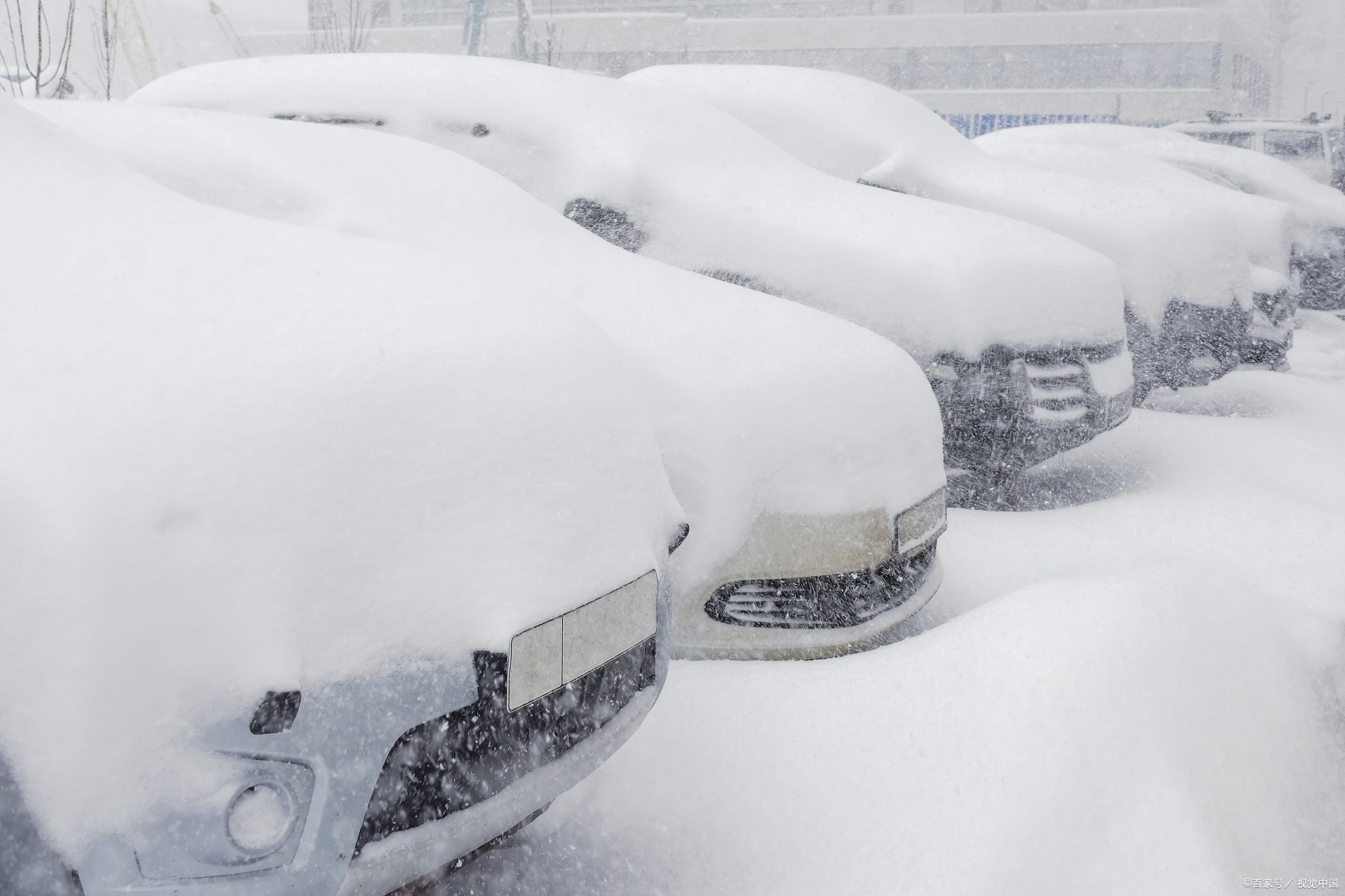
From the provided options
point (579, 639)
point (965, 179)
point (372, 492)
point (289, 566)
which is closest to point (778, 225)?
point (965, 179)

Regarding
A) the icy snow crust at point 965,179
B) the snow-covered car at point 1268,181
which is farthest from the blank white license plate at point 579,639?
the snow-covered car at point 1268,181

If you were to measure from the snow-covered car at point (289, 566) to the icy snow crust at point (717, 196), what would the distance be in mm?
2246

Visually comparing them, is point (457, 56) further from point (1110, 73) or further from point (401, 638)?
point (1110, 73)

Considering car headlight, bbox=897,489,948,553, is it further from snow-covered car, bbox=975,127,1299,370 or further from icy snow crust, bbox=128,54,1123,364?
snow-covered car, bbox=975,127,1299,370

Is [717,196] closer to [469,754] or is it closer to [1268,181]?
[469,754]

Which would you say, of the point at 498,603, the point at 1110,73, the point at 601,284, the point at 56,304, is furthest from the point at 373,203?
the point at 1110,73

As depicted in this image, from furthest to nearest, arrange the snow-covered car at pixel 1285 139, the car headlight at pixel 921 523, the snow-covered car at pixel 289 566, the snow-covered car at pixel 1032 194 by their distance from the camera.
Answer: the snow-covered car at pixel 1285 139 → the snow-covered car at pixel 1032 194 → the car headlight at pixel 921 523 → the snow-covered car at pixel 289 566

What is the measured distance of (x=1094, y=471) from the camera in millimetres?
4570

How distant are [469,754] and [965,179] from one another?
4.92 m

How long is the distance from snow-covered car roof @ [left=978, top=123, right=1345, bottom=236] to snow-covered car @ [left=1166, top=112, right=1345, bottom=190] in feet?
9.00

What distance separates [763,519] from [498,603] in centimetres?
114

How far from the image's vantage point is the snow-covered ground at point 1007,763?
5.65 feet

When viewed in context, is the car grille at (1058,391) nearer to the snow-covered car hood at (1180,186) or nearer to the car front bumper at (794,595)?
the car front bumper at (794,595)

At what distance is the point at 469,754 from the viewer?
131 cm
